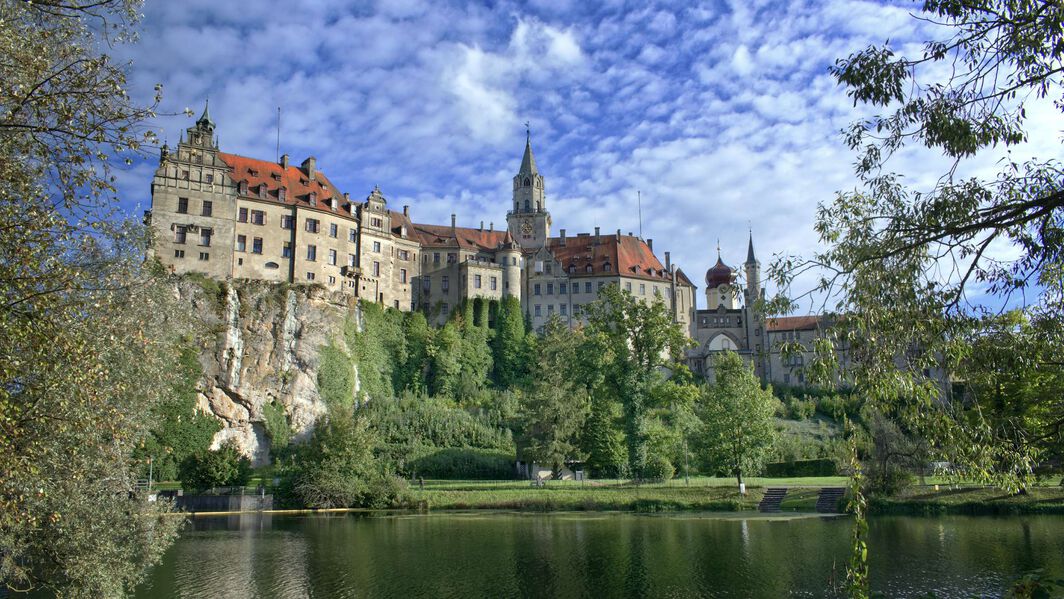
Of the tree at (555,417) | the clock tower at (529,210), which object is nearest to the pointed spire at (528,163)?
the clock tower at (529,210)

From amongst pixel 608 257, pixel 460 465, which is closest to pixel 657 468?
pixel 460 465

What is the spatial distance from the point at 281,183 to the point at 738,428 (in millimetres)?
46330

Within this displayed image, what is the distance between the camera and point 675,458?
51625 mm

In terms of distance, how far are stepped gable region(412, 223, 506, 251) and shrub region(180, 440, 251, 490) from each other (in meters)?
36.5

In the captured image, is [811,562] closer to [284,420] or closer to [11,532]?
[11,532]

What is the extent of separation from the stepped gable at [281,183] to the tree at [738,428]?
1598 inches

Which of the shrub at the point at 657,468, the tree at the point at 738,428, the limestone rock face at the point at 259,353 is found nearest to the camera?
the tree at the point at 738,428

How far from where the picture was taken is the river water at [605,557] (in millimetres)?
22062

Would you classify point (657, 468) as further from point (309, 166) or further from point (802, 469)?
point (309, 166)

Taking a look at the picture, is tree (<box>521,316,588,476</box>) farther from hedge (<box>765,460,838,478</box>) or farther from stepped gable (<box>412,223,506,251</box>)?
stepped gable (<box>412,223,506,251</box>)

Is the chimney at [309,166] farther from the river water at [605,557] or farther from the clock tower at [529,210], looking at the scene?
the river water at [605,557]

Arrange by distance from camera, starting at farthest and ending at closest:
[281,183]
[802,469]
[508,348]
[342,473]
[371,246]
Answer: [508,348], [371,246], [281,183], [802,469], [342,473]

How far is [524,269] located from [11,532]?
71.1m

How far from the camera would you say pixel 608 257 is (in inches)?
3420
